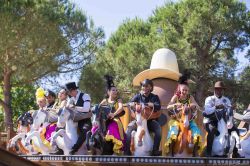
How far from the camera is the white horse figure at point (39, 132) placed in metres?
10.3

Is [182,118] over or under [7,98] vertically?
under

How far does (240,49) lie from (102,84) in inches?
344

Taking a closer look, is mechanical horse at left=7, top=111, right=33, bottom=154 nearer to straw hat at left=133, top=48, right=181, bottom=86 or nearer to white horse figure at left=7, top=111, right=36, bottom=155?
white horse figure at left=7, top=111, right=36, bottom=155

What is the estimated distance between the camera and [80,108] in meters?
9.62

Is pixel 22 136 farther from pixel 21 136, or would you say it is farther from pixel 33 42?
pixel 33 42

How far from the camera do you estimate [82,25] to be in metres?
32.3

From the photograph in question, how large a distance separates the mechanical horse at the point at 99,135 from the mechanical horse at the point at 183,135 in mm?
1055

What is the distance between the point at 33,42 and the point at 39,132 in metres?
18.2

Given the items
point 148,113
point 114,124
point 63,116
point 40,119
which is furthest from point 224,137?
point 40,119

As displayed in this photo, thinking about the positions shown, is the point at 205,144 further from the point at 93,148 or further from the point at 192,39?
the point at 192,39

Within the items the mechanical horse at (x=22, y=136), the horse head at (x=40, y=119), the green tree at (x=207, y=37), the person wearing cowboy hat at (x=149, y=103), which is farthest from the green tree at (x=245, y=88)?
the person wearing cowboy hat at (x=149, y=103)

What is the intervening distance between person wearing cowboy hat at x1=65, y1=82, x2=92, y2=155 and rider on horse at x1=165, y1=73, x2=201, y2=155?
5.23 ft

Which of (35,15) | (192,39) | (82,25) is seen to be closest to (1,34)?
(35,15)

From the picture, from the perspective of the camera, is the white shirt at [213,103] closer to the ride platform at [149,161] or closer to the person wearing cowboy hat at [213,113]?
the person wearing cowboy hat at [213,113]
